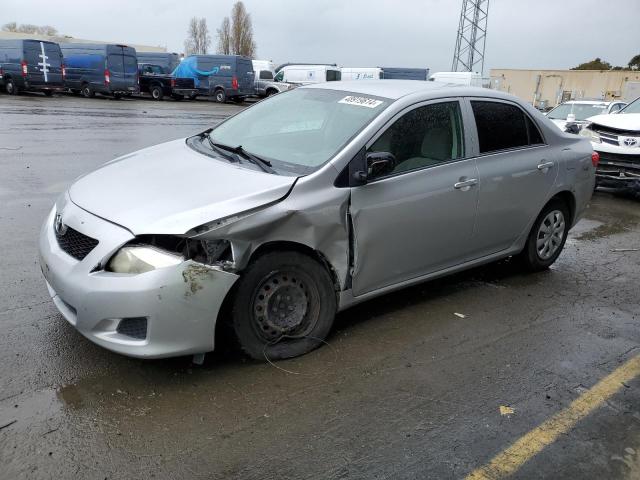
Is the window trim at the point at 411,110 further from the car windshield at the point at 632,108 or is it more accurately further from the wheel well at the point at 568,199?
the car windshield at the point at 632,108

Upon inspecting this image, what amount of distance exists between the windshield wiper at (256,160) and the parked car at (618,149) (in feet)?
25.6

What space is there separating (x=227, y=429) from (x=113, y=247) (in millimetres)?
1120

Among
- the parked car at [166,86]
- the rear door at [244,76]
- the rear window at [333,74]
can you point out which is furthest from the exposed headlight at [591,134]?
the rear window at [333,74]

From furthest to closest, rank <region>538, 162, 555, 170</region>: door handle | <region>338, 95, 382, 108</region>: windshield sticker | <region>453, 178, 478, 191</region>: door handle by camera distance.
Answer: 1. <region>538, 162, 555, 170</region>: door handle
2. <region>453, 178, 478, 191</region>: door handle
3. <region>338, 95, 382, 108</region>: windshield sticker

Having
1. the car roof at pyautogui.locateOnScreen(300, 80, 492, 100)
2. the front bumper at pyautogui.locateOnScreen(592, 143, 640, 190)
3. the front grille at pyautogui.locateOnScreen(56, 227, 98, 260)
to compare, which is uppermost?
the car roof at pyautogui.locateOnScreen(300, 80, 492, 100)

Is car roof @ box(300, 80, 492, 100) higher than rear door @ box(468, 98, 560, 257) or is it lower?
higher

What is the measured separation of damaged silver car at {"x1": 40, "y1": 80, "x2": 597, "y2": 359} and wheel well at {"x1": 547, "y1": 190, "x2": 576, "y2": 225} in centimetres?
17

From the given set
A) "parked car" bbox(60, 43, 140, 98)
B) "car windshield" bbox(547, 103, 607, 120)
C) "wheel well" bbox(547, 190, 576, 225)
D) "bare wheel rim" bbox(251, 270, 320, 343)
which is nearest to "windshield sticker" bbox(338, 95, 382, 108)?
"bare wheel rim" bbox(251, 270, 320, 343)

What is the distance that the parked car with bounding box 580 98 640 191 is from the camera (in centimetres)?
939

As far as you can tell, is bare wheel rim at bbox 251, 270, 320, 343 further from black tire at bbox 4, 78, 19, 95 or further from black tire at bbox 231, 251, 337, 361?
black tire at bbox 4, 78, 19, 95

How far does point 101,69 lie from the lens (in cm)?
2658

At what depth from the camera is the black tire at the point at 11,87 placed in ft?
81.0

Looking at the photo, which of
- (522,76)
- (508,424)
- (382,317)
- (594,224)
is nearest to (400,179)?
(382,317)

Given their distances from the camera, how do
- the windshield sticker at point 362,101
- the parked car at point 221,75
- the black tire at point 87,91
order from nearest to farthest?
the windshield sticker at point 362,101
the black tire at point 87,91
the parked car at point 221,75
